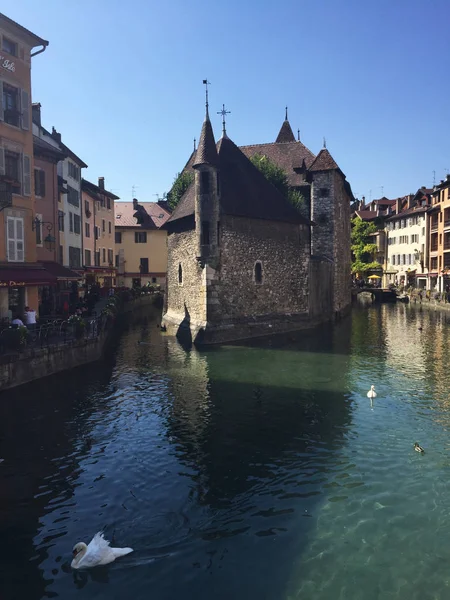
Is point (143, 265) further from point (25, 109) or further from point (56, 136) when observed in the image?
point (25, 109)

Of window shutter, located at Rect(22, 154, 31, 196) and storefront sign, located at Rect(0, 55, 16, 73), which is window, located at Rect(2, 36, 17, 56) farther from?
window shutter, located at Rect(22, 154, 31, 196)

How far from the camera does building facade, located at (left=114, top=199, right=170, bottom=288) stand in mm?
63031

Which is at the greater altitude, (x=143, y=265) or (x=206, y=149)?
(x=206, y=149)

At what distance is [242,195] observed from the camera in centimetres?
2964

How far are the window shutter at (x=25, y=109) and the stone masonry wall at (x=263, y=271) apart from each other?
11.1 metres

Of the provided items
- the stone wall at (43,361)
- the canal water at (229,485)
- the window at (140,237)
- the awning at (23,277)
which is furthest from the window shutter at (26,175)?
the window at (140,237)

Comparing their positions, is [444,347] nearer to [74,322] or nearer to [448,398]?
[448,398]

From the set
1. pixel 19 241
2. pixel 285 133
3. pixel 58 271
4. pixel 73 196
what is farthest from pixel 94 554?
pixel 285 133

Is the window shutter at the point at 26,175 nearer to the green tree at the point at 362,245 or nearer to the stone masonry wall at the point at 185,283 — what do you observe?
the stone masonry wall at the point at 185,283

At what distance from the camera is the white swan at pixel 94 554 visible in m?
7.33

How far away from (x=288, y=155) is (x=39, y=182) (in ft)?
77.4

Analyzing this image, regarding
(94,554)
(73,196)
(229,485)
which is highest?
(73,196)

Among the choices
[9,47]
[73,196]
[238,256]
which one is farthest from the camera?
[73,196]

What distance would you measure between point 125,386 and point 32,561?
10.6 meters
